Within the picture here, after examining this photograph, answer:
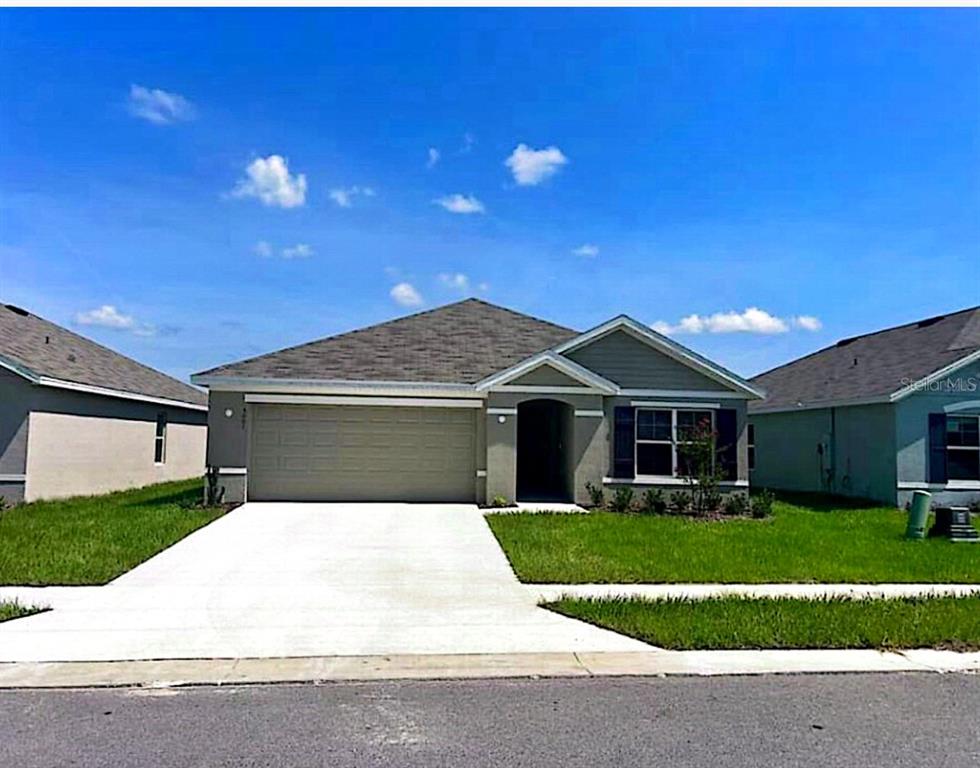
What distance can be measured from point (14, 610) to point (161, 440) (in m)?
18.3

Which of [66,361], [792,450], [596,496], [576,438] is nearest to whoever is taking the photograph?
[596,496]

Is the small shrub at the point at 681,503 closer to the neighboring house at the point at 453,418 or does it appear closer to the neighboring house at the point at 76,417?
the neighboring house at the point at 453,418

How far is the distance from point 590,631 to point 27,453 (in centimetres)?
1480

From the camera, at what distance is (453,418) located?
18859mm

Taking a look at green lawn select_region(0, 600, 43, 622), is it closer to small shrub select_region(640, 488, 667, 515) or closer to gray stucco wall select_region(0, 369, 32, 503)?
gray stucco wall select_region(0, 369, 32, 503)

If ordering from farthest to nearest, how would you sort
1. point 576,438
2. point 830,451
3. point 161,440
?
point 161,440 → point 830,451 → point 576,438

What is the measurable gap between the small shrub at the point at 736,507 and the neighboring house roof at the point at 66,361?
14962 mm

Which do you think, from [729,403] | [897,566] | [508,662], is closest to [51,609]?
[508,662]

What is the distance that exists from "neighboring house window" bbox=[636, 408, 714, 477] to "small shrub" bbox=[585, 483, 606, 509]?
1.11 m

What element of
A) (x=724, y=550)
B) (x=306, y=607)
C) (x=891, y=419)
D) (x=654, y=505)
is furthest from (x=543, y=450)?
(x=306, y=607)

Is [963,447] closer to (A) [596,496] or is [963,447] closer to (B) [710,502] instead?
(B) [710,502]

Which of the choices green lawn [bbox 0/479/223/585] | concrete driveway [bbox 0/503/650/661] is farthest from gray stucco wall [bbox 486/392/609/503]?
green lawn [bbox 0/479/223/585]

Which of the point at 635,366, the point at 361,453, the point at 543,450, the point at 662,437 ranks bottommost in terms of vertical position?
the point at 361,453

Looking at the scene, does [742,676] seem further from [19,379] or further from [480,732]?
[19,379]
